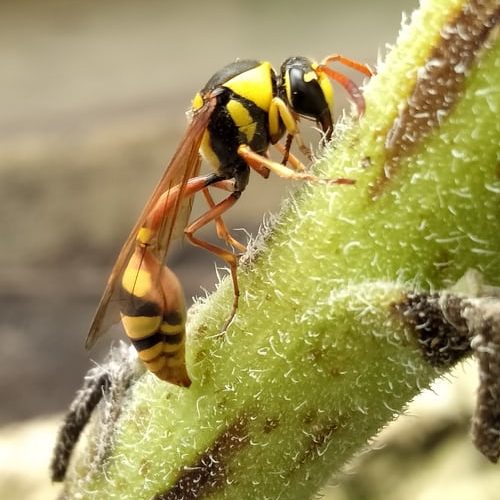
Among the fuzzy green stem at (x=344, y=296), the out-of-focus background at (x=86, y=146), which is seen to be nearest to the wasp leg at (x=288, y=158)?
the fuzzy green stem at (x=344, y=296)

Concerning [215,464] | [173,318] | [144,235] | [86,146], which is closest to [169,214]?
[144,235]

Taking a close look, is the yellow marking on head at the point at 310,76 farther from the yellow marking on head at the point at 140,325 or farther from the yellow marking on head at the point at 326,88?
the yellow marking on head at the point at 140,325

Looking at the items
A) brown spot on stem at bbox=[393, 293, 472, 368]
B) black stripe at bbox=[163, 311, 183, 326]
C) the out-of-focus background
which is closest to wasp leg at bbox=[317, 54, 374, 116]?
brown spot on stem at bbox=[393, 293, 472, 368]

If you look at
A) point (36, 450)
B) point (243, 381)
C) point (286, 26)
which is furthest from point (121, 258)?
point (286, 26)

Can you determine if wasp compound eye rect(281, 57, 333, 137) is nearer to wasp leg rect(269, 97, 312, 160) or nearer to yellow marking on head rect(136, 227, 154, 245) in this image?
wasp leg rect(269, 97, 312, 160)

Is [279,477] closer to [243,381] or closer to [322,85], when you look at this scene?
[243,381]
